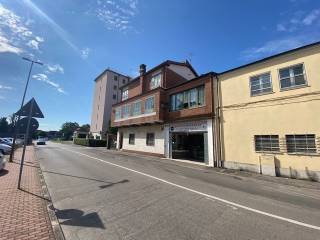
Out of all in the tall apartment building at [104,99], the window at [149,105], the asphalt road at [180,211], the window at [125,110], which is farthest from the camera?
the tall apartment building at [104,99]

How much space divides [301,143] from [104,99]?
51.7 m

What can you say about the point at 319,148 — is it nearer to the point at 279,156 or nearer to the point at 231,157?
the point at 279,156

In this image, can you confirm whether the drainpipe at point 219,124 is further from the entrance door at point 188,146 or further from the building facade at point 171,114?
the entrance door at point 188,146

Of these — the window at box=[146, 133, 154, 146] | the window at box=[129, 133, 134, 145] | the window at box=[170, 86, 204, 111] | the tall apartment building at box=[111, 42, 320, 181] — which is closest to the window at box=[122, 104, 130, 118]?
the window at box=[129, 133, 134, 145]

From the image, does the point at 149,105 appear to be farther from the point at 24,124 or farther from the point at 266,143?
the point at 24,124

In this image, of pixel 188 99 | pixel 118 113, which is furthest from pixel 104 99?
pixel 188 99

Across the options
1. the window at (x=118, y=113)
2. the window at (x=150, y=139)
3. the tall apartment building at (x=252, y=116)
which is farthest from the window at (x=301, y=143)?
the window at (x=118, y=113)

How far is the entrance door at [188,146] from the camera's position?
22.6m

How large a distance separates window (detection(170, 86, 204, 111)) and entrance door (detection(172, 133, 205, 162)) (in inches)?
134

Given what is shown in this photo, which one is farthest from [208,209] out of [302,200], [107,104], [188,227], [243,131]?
[107,104]

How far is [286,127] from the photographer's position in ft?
42.1

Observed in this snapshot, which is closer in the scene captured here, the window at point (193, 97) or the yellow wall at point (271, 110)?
the yellow wall at point (271, 110)

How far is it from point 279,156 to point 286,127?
189 cm

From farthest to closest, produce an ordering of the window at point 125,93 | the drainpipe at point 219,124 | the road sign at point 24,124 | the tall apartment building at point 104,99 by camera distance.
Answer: the tall apartment building at point 104,99 < the window at point 125,93 < the drainpipe at point 219,124 < the road sign at point 24,124
